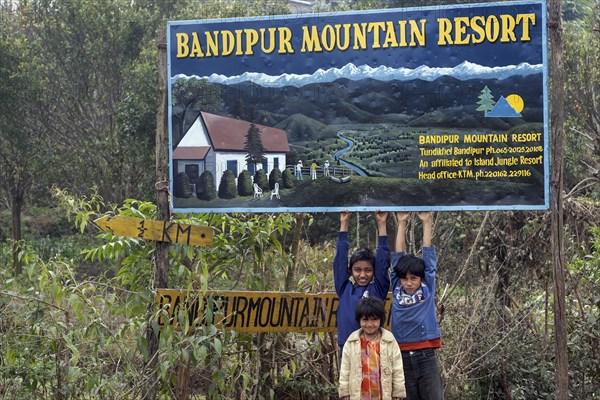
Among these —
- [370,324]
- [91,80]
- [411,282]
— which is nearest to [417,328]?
[411,282]

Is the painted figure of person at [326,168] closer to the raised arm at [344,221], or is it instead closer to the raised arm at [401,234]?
the raised arm at [344,221]

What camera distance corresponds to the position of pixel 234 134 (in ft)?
22.3

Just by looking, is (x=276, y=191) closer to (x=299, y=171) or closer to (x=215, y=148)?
(x=299, y=171)

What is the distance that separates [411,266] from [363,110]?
53.0 inches

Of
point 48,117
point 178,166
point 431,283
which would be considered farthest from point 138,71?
point 431,283

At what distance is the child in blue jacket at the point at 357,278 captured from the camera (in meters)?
6.11

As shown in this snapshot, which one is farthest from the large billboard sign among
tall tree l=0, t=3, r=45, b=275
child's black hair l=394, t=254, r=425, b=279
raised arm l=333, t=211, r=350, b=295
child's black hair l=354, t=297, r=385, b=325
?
tall tree l=0, t=3, r=45, b=275

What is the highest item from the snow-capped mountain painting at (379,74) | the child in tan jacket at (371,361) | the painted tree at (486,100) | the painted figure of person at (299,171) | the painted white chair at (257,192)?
the snow-capped mountain painting at (379,74)

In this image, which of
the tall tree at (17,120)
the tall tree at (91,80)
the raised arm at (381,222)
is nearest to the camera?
the raised arm at (381,222)

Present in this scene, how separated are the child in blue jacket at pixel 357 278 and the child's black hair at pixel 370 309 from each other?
399 millimetres

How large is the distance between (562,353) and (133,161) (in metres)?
15.9

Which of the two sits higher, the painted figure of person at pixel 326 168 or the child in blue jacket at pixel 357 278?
the painted figure of person at pixel 326 168

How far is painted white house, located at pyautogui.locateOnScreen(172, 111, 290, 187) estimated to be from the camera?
22.3 ft

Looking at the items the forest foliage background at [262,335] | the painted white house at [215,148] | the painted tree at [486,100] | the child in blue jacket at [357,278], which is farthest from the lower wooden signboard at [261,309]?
the painted tree at [486,100]
